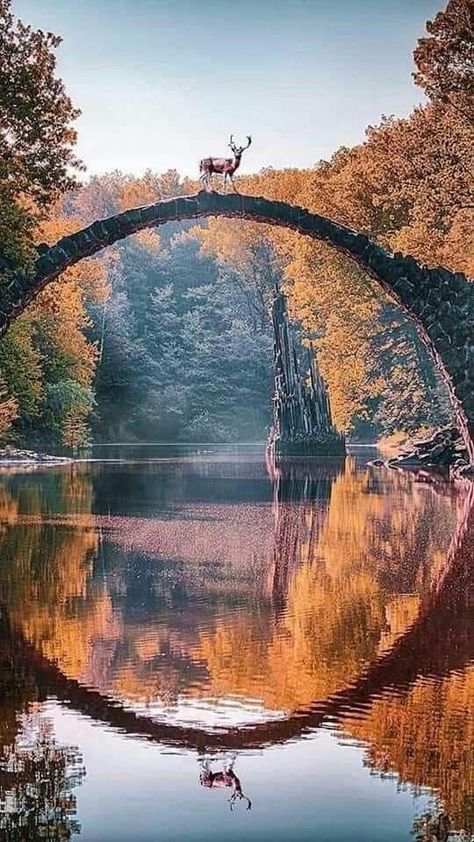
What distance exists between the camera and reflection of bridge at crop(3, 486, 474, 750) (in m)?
5.84

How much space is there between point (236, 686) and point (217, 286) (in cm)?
6834

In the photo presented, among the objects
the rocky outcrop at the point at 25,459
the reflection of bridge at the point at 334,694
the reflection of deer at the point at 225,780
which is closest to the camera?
the reflection of deer at the point at 225,780

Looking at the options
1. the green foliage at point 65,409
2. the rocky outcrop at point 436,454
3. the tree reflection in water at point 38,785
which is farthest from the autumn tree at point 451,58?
the tree reflection in water at point 38,785

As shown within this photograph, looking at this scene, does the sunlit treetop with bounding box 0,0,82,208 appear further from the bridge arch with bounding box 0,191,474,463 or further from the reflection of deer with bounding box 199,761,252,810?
the reflection of deer with bounding box 199,761,252,810

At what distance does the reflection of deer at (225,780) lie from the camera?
16.3 ft

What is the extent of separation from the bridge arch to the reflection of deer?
74.9ft

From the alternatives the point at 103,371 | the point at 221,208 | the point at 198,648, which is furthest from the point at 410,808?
the point at 103,371

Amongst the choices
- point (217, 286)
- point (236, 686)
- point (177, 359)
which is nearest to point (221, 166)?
point (236, 686)

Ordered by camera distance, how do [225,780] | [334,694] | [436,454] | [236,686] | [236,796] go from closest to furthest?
[236,796] < [225,780] < [334,694] < [236,686] < [436,454]

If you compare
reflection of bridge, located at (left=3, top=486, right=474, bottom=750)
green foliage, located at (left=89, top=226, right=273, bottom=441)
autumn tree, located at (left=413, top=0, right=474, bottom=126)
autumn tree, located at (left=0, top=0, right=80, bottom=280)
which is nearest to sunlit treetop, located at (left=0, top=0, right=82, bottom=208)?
autumn tree, located at (left=0, top=0, right=80, bottom=280)

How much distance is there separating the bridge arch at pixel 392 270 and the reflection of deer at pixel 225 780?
898 inches

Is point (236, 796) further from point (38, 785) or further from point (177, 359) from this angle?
point (177, 359)

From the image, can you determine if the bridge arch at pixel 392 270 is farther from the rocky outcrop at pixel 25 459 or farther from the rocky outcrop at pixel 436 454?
the rocky outcrop at pixel 25 459

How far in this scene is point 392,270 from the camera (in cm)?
2892
